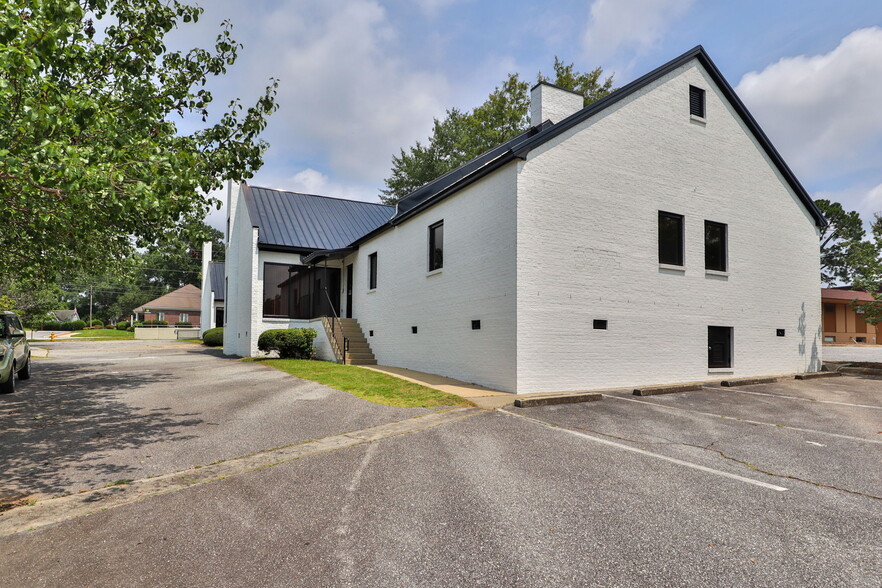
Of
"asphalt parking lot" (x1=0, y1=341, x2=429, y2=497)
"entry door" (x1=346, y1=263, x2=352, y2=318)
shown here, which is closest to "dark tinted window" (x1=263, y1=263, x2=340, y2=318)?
"entry door" (x1=346, y1=263, x2=352, y2=318)

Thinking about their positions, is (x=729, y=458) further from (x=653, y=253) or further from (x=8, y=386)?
(x=8, y=386)

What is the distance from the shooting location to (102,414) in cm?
808

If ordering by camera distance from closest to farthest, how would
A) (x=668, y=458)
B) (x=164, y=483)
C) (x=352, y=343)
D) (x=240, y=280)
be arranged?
(x=164, y=483) < (x=668, y=458) < (x=352, y=343) < (x=240, y=280)

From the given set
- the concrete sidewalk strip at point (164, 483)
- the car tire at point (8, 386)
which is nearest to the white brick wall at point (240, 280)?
the car tire at point (8, 386)

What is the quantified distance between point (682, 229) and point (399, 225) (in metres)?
8.71

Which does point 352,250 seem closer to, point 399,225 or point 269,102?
point 399,225

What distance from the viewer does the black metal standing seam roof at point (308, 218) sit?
69.5ft

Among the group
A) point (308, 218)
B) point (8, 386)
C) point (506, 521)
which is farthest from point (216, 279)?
point (506, 521)

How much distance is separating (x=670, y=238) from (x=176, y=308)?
196 feet

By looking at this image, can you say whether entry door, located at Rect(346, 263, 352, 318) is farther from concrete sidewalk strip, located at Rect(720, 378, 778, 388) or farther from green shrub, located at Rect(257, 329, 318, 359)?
concrete sidewalk strip, located at Rect(720, 378, 778, 388)

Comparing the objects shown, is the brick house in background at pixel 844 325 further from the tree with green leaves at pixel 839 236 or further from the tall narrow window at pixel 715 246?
the tall narrow window at pixel 715 246

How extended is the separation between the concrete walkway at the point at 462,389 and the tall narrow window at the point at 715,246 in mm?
7678

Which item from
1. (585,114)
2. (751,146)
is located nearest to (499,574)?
(585,114)

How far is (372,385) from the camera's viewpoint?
11023 millimetres
